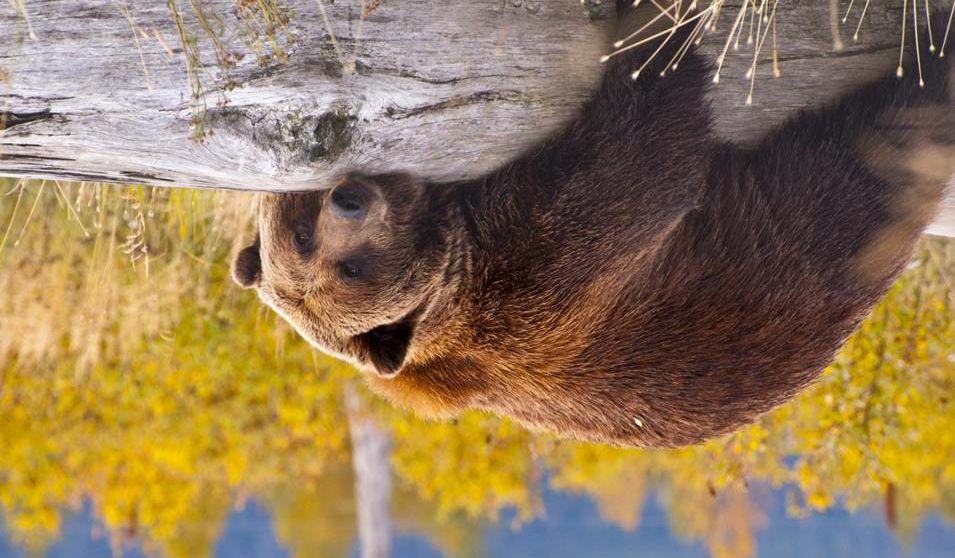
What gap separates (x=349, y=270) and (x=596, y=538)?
45.4ft

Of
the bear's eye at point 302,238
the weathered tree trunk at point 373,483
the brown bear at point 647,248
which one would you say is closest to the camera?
the brown bear at point 647,248

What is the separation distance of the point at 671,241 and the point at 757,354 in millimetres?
502

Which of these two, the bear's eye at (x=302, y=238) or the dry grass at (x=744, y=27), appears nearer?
the dry grass at (x=744, y=27)

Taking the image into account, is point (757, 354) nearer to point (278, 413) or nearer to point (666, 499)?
point (278, 413)

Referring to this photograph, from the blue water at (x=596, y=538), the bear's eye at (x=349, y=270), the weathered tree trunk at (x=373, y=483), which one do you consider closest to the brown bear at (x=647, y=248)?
the bear's eye at (x=349, y=270)

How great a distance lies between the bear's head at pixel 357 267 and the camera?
3.06 m

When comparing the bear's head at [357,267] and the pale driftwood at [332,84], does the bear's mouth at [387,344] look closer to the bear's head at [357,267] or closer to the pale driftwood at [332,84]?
the bear's head at [357,267]

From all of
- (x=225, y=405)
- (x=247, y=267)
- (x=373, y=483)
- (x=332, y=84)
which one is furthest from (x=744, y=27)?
(x=373, y=483)

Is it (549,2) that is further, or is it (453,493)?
(453,493)

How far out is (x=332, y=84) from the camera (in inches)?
97.3

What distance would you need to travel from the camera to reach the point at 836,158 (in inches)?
121

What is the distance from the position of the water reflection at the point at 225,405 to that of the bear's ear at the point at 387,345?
1.50m

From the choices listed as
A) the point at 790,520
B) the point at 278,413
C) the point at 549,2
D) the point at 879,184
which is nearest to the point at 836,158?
the point at 879,184

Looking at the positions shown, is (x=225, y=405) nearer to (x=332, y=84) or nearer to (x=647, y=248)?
(x=647, y=248)
